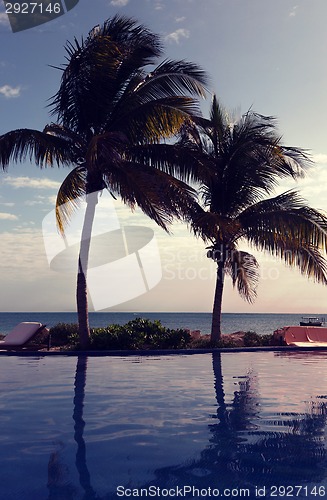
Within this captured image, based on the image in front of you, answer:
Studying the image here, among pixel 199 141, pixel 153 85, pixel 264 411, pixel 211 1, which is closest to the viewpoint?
pixel 264 411

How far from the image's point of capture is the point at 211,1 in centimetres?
1324

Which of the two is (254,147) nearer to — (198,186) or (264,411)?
(198,186)

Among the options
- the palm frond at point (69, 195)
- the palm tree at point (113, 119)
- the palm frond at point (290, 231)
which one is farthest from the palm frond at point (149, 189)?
the palm frond at point (290, 231)

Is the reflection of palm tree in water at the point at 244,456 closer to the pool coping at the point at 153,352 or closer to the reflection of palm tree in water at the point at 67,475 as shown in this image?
the reflection of palm tree in water at the point at 67,475

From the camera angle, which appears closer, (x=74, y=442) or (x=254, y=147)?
(x=74, y=442)

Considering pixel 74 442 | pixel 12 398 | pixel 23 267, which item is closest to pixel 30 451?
pixel 74 442

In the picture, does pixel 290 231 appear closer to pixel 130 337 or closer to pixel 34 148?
pixel 130 337

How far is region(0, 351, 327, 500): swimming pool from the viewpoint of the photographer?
187 inches

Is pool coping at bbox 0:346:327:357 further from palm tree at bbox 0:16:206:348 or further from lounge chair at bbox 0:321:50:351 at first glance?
palm tree at bbox 0:16:206:348

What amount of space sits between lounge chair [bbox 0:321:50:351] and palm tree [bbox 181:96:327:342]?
6.01 m

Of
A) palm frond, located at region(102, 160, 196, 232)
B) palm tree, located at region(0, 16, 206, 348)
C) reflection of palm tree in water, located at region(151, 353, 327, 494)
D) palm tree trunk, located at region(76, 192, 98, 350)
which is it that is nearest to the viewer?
reflection of palm tree in water, located at region(151, 353, 327, 494)

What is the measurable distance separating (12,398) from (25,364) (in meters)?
4.85

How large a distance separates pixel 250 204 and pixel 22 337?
29.4 feet

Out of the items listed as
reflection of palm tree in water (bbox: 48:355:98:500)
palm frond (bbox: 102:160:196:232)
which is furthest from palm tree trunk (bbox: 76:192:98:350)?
reflection of palm tree in water (bbox: 48:355:98:500)
